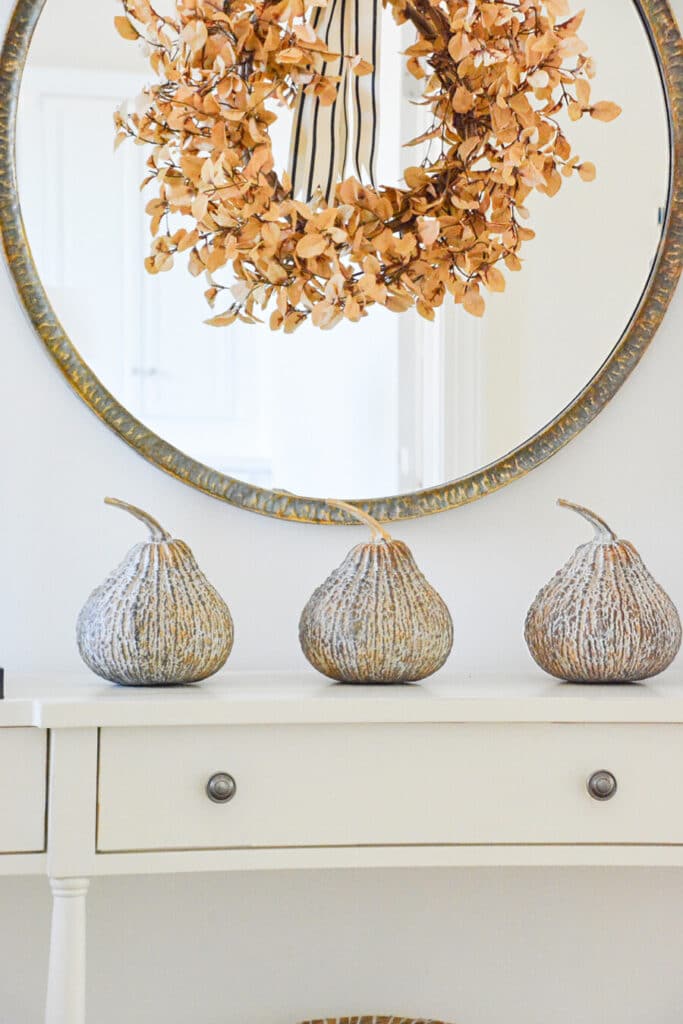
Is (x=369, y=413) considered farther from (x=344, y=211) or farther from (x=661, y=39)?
(x=661, y=39)

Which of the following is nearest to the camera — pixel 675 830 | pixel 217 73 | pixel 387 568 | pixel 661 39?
pixel 675 830

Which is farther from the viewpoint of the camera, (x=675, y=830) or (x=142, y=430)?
(x=142, y=430)

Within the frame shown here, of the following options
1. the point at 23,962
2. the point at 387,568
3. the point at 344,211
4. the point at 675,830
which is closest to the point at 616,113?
the point at 344,211

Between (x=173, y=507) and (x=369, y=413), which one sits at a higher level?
(x=369, y=413)

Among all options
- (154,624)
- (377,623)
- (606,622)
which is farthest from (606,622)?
(154,624)

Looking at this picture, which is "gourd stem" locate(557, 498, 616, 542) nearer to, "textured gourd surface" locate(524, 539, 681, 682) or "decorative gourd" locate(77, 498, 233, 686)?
"textured gourd surface" locate(524, 539, 681, 682)

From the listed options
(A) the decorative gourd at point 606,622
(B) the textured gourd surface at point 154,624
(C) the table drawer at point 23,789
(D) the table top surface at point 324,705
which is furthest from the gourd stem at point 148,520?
(A) the decorative gourd at point 606,622

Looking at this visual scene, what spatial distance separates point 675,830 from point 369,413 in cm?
61

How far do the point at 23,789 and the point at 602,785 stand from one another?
0.54 m

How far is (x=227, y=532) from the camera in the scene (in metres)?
1.44

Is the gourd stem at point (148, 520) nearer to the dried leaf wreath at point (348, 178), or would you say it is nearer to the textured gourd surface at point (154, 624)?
the textured gourd surface at point (154, 624)

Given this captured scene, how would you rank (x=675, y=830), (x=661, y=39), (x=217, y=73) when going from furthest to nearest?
1. (x=661, y=39)
2. (x=217, y=73)
3. (x=675, y=830)

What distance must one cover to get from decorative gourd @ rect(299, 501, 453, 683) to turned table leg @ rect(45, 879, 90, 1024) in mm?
335

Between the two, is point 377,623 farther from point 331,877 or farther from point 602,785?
point 331,877
